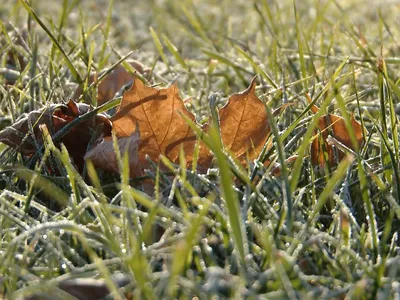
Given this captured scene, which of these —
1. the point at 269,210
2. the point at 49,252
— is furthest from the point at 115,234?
the point at 269,210

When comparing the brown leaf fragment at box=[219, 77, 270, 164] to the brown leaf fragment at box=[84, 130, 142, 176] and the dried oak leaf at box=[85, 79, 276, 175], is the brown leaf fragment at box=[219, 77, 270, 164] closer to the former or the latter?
the dried oak leaf at box=[85, 79, 276, 175]

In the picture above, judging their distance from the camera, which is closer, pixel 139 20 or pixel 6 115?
pixel 6 115

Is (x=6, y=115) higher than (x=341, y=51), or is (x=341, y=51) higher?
(x=6, y=115)

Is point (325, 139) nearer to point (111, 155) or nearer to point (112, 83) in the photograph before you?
point (111, 155)

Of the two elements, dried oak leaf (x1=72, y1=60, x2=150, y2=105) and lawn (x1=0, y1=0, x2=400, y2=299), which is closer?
lawn (x1=0, y1=0, x2=400, y2=299)

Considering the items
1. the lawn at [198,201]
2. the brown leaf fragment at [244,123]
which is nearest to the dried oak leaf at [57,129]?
the lawn at [198,201]

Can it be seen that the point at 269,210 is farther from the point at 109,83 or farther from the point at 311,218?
the point at 109,83

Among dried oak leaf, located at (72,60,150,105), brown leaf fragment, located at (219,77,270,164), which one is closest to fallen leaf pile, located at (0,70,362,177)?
brown leaf fragment, located at (219,77,270,164)

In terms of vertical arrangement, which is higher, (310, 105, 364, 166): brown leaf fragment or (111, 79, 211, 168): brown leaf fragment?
(111, 79, 211, 168): brown leaf fragment

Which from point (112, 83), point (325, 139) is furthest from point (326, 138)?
point (112, 83)
